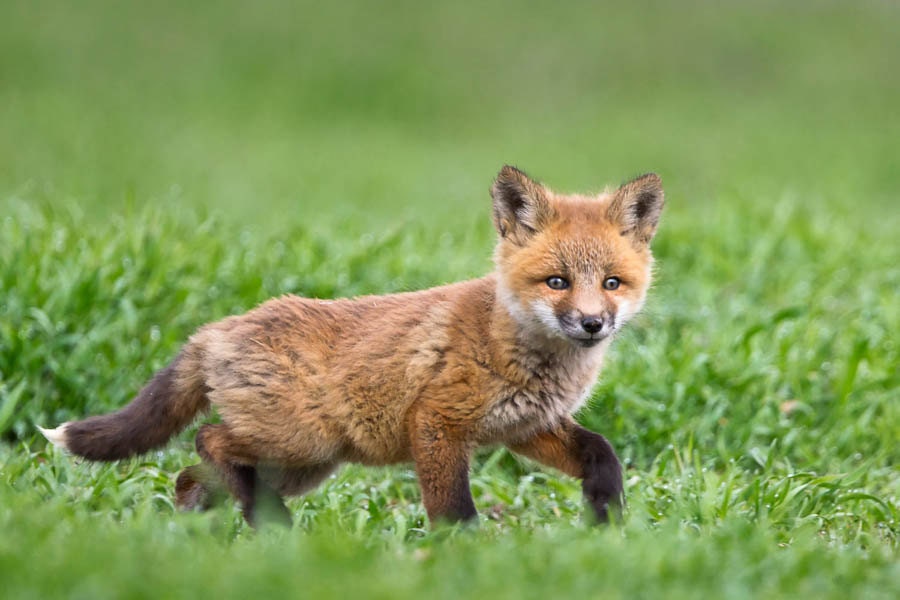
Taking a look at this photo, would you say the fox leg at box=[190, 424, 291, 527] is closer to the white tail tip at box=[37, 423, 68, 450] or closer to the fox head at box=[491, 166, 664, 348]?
the white tail tip at box=[37, 423, 68, 450]

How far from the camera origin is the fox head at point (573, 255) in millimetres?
4656

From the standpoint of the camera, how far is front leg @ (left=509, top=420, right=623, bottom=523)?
15.6ft

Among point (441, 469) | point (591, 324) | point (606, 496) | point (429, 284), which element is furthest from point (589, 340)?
point (429, 284)

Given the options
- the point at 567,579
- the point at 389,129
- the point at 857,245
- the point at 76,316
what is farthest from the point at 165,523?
the point at 389,129

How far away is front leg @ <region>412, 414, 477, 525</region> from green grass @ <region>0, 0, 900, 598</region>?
0.16m

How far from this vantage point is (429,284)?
7.89 meters

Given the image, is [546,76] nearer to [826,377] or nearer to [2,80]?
[2,80]

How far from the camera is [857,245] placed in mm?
9750

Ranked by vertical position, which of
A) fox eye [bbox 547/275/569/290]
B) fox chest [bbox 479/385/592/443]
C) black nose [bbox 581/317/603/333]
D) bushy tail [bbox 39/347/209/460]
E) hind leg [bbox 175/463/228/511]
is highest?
fox eye [bbox 547/275/569/290]

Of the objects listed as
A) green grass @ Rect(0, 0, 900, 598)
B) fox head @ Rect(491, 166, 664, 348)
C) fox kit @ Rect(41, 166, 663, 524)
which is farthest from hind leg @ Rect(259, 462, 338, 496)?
fox head @ Rect(491, 166, 664, 348)

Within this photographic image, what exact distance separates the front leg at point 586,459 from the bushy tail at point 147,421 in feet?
5.03

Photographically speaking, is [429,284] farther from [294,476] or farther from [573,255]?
[573,255]

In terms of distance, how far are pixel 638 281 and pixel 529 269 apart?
508mm

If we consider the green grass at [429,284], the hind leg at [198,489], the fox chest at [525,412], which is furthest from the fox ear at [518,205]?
the hind leg at [198,489]
